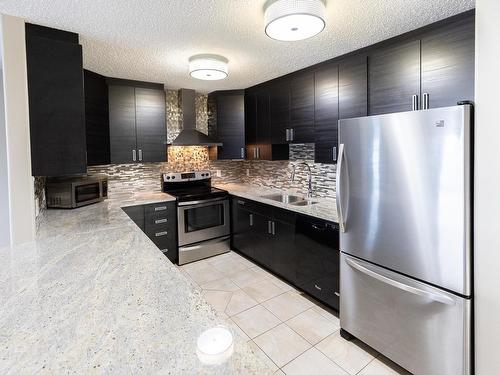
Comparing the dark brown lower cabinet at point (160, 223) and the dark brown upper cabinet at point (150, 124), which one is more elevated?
the dark brown upper cabinet at point (150, 124)

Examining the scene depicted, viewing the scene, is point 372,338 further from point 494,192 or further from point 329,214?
point 494,192

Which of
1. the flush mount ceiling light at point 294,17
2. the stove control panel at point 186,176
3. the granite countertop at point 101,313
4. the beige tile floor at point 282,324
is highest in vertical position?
the flush mount ceiling light at point 294,17

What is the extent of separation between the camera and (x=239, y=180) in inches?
186

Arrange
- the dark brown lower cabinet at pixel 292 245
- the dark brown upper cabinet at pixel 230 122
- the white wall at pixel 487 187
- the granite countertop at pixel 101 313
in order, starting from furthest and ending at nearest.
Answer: the dark brown upper cabinet at pixel 230 122, the dark brown lower cabinet at pixel 292 245, the white wall at pixel 487 187, the granite countertop at pixel 101 313

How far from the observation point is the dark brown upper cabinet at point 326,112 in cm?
269

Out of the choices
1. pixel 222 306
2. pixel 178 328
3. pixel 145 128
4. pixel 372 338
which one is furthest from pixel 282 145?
pixel 178 328

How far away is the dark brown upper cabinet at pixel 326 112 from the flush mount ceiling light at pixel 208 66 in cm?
100

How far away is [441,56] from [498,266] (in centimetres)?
144

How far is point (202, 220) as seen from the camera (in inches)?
144

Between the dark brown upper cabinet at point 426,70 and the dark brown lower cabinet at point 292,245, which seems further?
the dark brown lower cabinet at point 292,245

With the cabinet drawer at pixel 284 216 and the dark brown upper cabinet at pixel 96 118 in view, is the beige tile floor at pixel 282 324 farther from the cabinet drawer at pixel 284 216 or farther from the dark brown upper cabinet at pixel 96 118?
the dark brown upper cabinet at pixel 96 118

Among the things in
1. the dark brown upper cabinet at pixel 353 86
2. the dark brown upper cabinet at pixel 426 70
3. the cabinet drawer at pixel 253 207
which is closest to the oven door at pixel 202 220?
the cabinet drawer at pixel 253 207

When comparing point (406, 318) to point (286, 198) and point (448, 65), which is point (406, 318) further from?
point (286, 198)

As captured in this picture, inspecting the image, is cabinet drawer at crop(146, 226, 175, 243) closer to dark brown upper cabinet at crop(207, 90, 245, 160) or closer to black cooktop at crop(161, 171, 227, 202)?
black cooktop at crop(161, 171, 227, 202)
